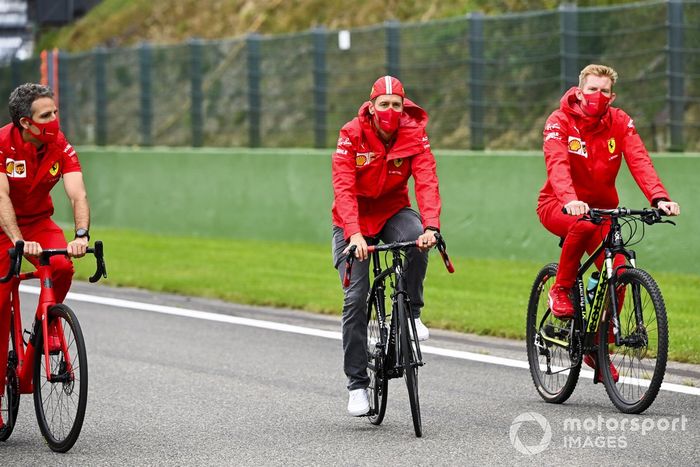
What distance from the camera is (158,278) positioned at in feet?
51.5

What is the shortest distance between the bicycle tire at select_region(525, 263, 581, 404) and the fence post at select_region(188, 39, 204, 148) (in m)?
13.1

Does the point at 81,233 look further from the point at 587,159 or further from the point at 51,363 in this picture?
the point at 587,159

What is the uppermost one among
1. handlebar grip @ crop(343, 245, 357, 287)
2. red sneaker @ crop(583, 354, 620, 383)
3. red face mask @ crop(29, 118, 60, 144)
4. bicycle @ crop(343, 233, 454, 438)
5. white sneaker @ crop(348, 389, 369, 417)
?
red face mask @ crop(29, 118, 60, 144)

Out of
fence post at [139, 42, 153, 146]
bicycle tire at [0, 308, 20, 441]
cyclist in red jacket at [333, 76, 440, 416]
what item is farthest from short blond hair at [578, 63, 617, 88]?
fence post at [139, 42, 153, 146]

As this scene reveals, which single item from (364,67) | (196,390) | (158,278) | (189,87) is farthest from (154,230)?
(196,390)

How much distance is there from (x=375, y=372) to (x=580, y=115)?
189 centimetres

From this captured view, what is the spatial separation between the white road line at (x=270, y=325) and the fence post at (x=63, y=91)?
31.7 ft

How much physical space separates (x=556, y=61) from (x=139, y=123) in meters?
8.52

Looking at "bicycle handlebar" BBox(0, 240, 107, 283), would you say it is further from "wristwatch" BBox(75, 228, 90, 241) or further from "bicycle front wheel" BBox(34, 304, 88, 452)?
"bicycle front wheel" BBox(34, 304, 88, 452)

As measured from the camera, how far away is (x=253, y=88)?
20.5 m

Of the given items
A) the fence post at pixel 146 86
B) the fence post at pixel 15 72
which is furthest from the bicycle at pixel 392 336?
the fence post at pixel 15 72

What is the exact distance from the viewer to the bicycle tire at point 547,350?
8.40 metres

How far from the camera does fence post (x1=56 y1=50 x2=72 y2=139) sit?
24.2m

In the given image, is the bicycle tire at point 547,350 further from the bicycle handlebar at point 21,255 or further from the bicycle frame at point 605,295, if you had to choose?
the bicycle handlebar at point 21,255
